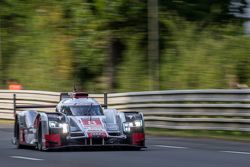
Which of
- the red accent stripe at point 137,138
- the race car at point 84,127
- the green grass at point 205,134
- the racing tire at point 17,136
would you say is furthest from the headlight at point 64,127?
the green grass at point 205,134

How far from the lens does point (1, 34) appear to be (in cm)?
4147

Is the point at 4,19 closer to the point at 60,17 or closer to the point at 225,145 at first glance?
the point at 60,17

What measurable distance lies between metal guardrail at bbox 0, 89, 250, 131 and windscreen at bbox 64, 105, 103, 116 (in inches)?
171

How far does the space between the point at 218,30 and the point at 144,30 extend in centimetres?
289

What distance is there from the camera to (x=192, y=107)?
2275 centimetres

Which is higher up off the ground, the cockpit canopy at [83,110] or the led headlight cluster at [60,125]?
the cockpit canopy at [83,110]

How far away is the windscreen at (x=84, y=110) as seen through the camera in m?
17.2

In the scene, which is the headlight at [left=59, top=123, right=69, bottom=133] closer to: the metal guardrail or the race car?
the race car

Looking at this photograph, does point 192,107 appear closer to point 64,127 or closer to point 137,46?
point 64,127

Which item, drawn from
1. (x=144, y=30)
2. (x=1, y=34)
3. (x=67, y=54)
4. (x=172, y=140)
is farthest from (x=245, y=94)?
(x=1, y=34)

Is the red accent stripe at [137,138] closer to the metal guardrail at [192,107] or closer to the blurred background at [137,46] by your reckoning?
the metal guardrail at [192,107]

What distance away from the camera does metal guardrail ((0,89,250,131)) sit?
825 inches

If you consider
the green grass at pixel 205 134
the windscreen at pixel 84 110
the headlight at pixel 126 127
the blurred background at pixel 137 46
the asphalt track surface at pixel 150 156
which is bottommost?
the green grass at pixel 205 134

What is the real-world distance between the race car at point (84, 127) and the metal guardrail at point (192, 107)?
13.5 ft
